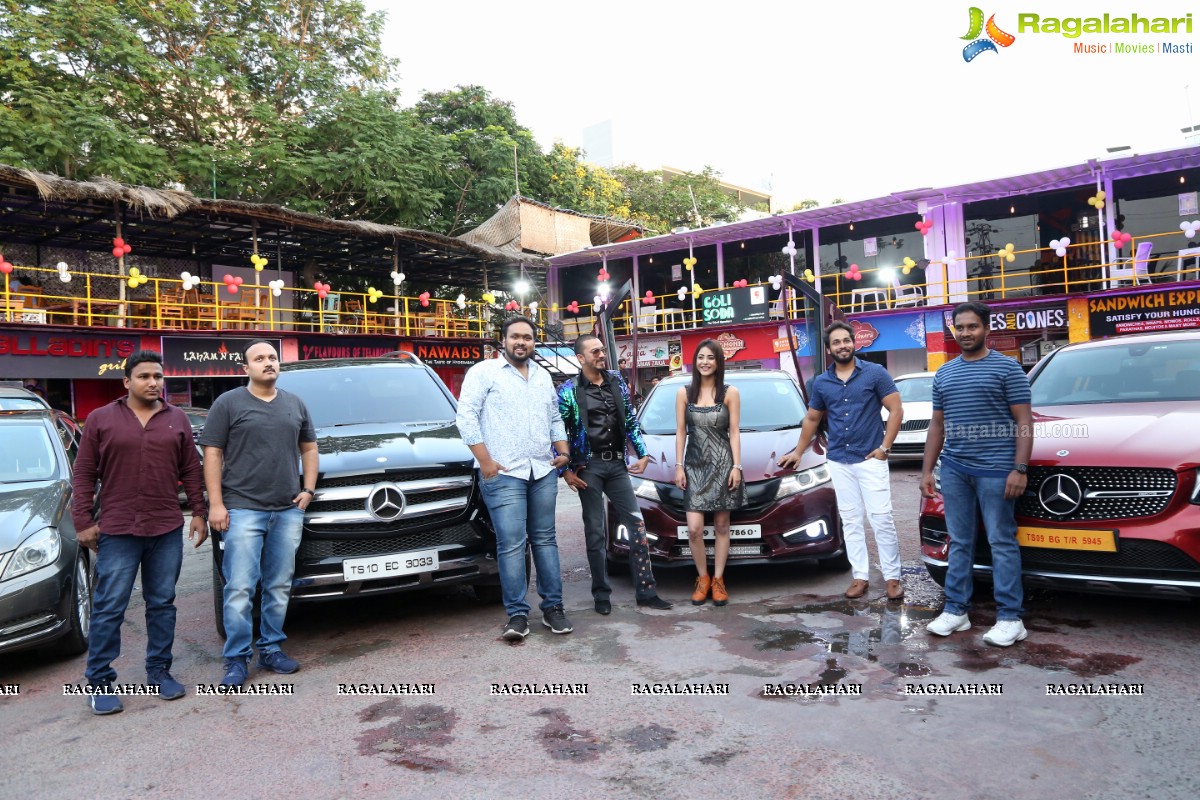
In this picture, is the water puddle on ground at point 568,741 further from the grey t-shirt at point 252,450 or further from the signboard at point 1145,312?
the signboard at point 1145,312

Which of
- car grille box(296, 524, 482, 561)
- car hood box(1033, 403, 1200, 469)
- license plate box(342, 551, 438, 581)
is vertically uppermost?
car hood box(1033, 403, 1200, 469)

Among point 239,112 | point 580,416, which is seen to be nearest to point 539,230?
point 239,112

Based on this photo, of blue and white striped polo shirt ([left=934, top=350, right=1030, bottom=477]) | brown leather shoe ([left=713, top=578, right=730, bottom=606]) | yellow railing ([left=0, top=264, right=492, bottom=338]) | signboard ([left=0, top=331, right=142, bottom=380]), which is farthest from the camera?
yellow railing ([left=0, top=264, right=492, bottom=338])

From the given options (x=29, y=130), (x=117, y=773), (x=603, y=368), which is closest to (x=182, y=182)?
(x=29, y=130)

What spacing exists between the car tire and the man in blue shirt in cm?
437

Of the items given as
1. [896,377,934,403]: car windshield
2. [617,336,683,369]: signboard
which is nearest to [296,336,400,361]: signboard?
[617,336,683,369]: signboard

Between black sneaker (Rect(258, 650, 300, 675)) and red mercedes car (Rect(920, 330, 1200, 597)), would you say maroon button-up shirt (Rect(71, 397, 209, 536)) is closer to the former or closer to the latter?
black sneaker (Rect(258, 650, 300, 675))

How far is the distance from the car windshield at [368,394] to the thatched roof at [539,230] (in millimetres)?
17775

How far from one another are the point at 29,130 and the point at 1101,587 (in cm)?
2030

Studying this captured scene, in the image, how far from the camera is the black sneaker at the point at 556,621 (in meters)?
4.73

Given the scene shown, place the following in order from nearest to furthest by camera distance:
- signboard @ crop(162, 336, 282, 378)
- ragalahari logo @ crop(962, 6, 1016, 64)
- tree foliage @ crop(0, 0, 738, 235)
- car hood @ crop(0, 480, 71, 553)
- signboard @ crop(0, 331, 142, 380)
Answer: car hood @ crop(0, 480, 71, 553) < signboard @ crop(0, 331, 142, 380) < signboard @ crop(162, 336, 282, 378) < tree foliage @ crop(0, 0, 738, 235) < ragalahari logo @ crop(962, 6, 1016, 64)

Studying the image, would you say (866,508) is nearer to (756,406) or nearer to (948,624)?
(948,624)

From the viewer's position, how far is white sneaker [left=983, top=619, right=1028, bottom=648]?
13.5 feet

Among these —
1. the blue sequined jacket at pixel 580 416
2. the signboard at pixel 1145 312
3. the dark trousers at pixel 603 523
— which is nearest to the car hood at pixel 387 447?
the blue sequined jacket at pixel 580 416
